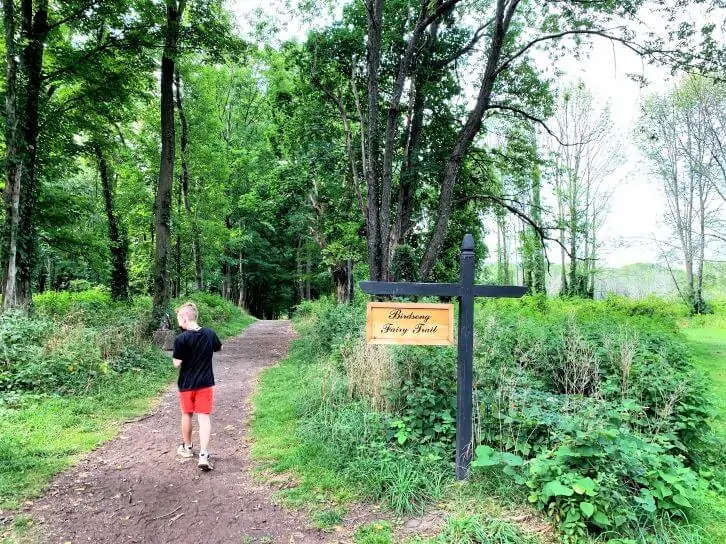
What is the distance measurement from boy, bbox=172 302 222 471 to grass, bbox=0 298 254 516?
1.38m

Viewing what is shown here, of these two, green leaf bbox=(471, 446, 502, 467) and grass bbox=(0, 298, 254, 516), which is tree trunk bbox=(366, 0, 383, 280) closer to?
grass bbox=(0, 298, 254, 516)

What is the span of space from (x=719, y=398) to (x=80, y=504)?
9.81 metres

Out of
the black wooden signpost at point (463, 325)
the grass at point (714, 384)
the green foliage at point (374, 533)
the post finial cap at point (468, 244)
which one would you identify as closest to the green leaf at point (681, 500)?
the grass at point (714, 384)

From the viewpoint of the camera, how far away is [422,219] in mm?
14062

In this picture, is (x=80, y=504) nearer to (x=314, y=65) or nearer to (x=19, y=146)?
(x=19, y=146)

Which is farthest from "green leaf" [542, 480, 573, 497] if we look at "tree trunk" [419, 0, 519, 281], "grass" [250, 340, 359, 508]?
"tree trunk" [419, 0, 519, 281]

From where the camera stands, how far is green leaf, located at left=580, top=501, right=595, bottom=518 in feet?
9.33

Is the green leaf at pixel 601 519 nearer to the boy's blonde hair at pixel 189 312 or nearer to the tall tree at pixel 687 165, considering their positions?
the boy's blonde hair at pixel 189 312

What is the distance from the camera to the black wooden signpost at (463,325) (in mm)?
3850

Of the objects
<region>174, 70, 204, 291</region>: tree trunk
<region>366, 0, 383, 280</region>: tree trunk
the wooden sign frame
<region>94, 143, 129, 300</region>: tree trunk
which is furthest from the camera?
<region>174, 70, 204, 291</region>: tree trunk

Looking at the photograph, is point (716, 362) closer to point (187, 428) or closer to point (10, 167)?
point (187, 428)

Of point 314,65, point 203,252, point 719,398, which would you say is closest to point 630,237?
point 719,398

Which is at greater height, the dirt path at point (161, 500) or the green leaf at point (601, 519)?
the green leaf at point (601, 519)

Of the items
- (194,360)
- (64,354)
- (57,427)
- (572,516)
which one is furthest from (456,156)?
(57,427)
